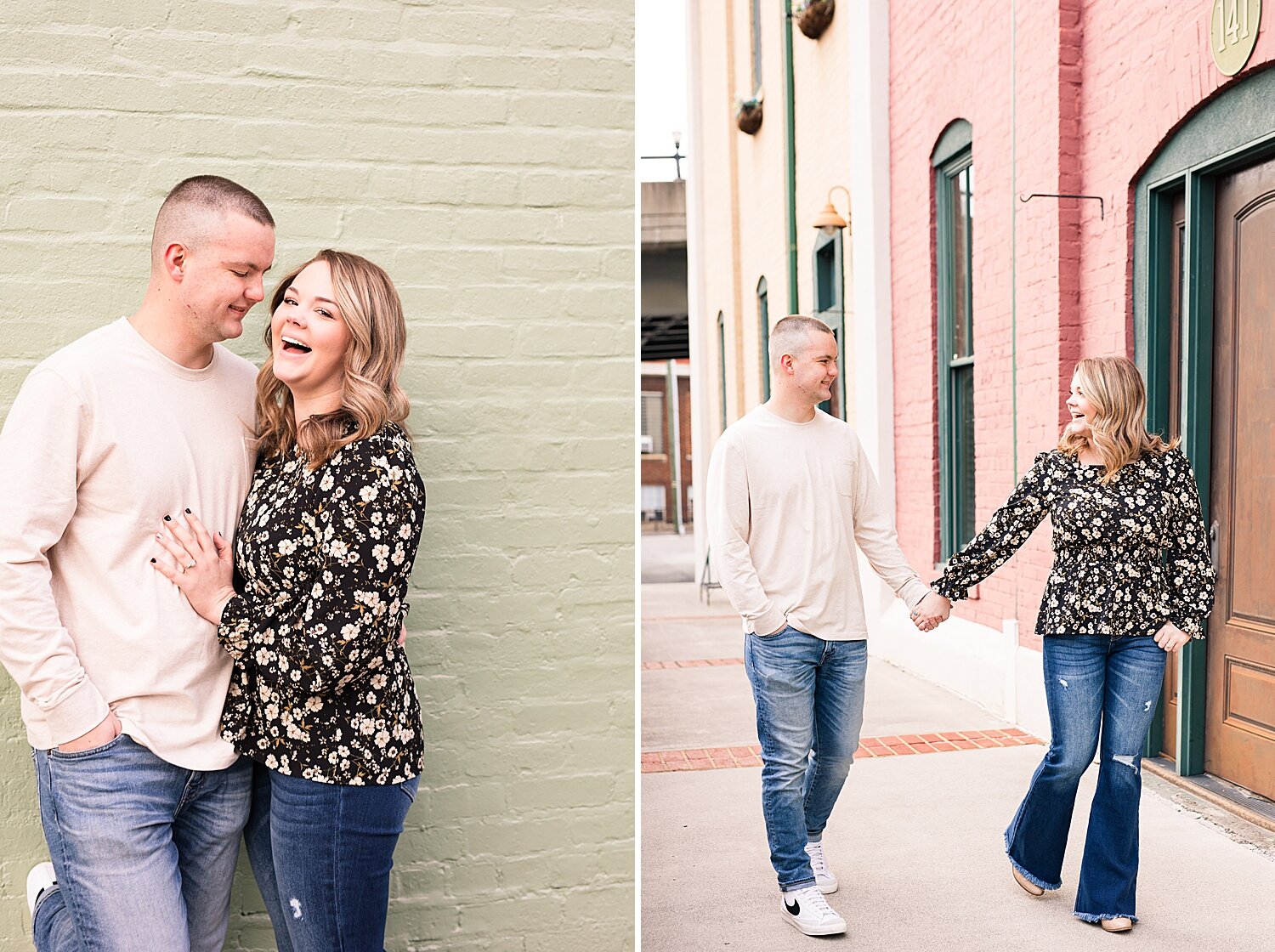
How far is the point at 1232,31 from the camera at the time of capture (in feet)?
15.0

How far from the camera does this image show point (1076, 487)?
12.3ft

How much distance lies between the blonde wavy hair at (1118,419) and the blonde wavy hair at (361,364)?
2.42 meters

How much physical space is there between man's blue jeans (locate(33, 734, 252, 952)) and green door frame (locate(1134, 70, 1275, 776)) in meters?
4.35

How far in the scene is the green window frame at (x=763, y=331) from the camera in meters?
13.6

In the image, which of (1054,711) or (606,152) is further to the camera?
(1054,711)

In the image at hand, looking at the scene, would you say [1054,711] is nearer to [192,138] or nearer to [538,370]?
[538,370]

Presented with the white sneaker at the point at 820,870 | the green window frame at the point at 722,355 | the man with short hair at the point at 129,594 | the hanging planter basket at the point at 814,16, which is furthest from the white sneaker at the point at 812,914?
the green window frame at the point at 722,355

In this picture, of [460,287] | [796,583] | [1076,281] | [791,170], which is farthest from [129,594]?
[791,170]

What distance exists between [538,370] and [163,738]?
4.09 ft

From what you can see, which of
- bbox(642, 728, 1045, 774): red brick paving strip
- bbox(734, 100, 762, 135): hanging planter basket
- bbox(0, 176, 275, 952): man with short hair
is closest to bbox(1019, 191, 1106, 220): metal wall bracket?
bbox(642, 728, 1045, 774): red brick paving strip

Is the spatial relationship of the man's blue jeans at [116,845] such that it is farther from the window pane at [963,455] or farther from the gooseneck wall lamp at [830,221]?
the gooseneck wall lamp at [830,221]

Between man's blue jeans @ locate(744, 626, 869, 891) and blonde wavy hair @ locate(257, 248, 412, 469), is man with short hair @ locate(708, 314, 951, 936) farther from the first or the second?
blonde wavy hair @ locate(257, 248, 412, 469)

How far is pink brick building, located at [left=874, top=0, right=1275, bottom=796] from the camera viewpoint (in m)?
4.76

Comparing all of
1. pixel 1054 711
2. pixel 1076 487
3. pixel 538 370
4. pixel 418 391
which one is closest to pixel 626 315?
pixel 538 370
